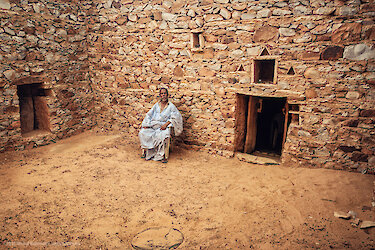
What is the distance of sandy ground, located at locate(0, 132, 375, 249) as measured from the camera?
10.6 feet

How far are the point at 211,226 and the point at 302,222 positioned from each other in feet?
3.96

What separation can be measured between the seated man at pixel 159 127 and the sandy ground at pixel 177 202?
0.28 m

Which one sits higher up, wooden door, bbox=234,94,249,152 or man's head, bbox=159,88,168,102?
man's head, bbox=159,88,168,102

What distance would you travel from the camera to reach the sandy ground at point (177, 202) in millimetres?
3221

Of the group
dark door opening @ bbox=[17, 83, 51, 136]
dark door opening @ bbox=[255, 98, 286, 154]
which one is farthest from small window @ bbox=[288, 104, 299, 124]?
dark door opening @ bbox=[17, 83, 51, 136]

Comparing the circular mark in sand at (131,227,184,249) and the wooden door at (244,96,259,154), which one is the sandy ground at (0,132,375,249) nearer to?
the circular mark in sand at (131,227,184,249)

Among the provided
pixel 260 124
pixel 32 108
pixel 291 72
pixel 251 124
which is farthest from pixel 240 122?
pixel 32 108

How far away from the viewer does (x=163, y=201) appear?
4129 millimetres

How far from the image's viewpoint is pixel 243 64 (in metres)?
5.22

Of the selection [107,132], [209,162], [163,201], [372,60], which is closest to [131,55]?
[107,132]

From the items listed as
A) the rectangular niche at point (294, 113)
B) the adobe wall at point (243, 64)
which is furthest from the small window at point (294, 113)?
the adobe wall at point (243, 64)

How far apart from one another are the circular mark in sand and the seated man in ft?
7.03

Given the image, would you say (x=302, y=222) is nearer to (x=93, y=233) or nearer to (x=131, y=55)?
(x=93, y=233)

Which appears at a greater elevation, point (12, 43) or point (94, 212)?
point (12, 43)
